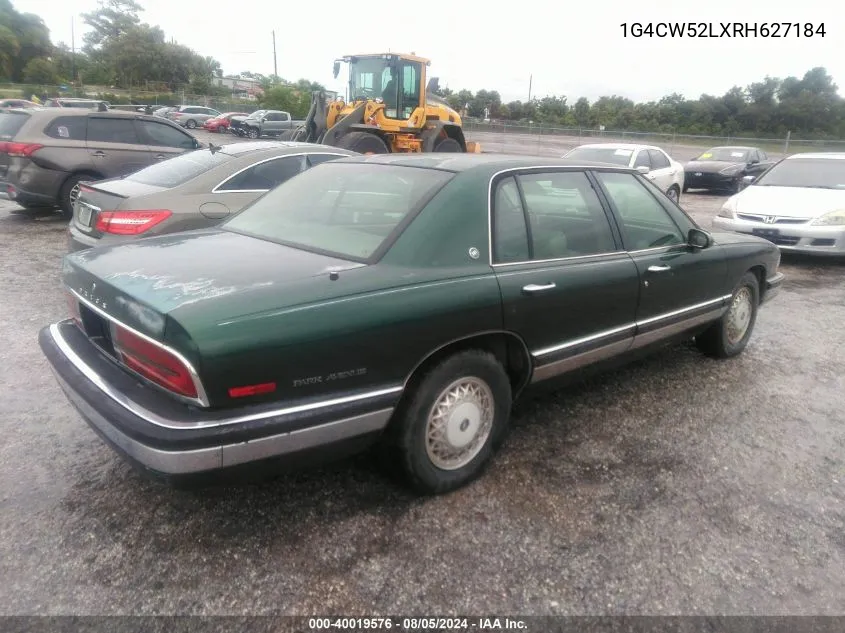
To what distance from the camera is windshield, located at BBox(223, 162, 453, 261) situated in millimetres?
2891

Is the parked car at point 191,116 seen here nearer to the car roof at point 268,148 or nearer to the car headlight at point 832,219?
the car roof at point 268,148

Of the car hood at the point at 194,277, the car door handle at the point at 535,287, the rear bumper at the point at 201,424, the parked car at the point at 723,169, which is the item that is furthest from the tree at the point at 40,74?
the car door handle at the point at 535,287

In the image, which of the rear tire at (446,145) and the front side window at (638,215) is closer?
the front side window at (638,215)

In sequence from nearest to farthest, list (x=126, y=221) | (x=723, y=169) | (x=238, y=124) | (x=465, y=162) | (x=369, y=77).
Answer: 1. (x=465, y=162)
2. (x=126, y=221)
3. (x=369, y=77)
4. (x=723, y=169)
5. (x=238, y=124)

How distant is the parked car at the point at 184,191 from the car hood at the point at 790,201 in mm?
5717

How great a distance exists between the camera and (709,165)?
16.9 meters

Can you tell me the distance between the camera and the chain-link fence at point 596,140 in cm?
3203

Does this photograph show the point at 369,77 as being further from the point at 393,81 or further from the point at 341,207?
the point at 341,207

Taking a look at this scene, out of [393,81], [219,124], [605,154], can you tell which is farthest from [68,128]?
[219,124]

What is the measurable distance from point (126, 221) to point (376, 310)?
3.69 m

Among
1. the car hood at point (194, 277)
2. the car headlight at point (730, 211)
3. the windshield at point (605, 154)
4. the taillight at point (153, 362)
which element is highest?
the windshield at point (605, 154)

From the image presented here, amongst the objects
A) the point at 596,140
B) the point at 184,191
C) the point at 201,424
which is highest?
the point at 596,140

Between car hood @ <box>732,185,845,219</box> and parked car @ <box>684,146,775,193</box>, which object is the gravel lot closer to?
car hood @ <box>732,185,845,219</box>

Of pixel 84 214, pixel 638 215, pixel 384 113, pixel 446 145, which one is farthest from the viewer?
pixel 446 145
